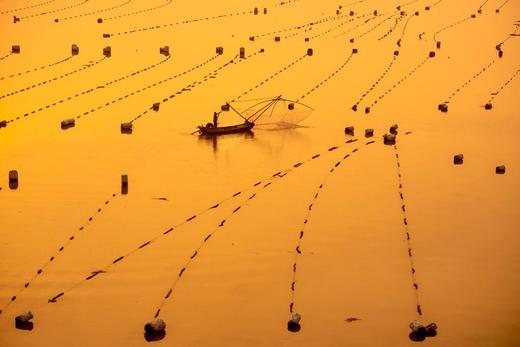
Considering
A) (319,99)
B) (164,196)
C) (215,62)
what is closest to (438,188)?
(164,196)

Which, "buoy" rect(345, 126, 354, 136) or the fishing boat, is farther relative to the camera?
"buoy" rect(345, 126, 354, 136)

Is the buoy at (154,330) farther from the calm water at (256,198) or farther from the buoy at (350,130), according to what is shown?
the buoy at (350,130)

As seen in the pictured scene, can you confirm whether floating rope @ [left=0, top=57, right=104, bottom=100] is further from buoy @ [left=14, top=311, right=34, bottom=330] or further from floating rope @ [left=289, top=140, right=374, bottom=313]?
buoy @ [left=14, top=311, right=34, bottom=330]

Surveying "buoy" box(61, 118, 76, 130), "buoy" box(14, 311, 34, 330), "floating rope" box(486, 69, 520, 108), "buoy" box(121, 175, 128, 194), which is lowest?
"buoy" box(14, 311, 34, 330)

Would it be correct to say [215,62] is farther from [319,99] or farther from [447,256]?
[447,256]

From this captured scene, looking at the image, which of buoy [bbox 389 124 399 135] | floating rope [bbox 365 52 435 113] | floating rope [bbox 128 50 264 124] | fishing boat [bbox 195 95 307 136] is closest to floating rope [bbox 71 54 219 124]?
floating rope [bbox 128 50 264 124]

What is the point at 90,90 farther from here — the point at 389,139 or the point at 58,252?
the point at 58,252

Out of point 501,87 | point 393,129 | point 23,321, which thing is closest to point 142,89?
point 393,129
